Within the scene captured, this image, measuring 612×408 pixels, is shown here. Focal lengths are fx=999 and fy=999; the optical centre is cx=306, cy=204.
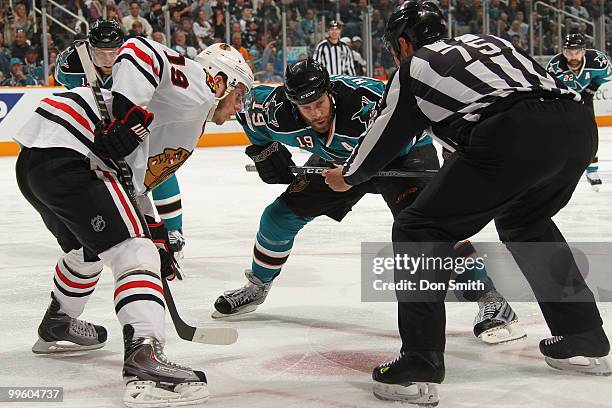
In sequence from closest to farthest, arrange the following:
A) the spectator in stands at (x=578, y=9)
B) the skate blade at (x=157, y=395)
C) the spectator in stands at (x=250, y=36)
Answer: the skate blade at (x=157, y=395), the spectator in stands at (x=250, y=36), the spectator in stands at (x=578, y=9)

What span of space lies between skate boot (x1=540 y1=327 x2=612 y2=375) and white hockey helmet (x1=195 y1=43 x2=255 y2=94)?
3.76 feet

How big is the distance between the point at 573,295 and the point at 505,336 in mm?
368

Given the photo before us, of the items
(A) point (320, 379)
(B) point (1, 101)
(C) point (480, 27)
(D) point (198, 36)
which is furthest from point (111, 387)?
(C) point (480, 27)

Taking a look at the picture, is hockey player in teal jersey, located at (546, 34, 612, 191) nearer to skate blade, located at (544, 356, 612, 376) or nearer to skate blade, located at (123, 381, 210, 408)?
skate blade, located at (544, 356, 612, 376)

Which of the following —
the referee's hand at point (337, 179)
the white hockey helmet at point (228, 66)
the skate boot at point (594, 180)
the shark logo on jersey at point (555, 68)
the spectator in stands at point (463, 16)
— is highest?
the white hockey helmet at point (228, 66)

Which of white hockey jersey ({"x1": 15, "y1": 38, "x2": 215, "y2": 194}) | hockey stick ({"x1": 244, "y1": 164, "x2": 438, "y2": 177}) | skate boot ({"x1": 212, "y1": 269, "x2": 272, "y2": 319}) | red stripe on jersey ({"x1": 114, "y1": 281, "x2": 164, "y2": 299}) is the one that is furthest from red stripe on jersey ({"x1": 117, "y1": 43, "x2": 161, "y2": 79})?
skate boot ({"x1": 212, "y1": 269, "x2": 272, "y2": 319})

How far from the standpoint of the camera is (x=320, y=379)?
8.59 ft

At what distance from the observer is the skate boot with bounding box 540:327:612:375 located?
8.60ft

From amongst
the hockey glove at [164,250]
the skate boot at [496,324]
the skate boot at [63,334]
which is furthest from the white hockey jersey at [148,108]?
the skate boot at [496,324]

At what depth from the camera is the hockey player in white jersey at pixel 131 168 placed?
2.40 m

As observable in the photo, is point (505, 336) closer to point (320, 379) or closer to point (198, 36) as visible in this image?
point (320, 379)

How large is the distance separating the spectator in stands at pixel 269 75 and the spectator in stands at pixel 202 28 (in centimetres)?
76

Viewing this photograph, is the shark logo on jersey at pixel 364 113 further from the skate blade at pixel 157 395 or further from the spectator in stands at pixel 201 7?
the spectator in stands at pixel 201 7

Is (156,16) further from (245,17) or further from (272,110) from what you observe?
(272,110)
